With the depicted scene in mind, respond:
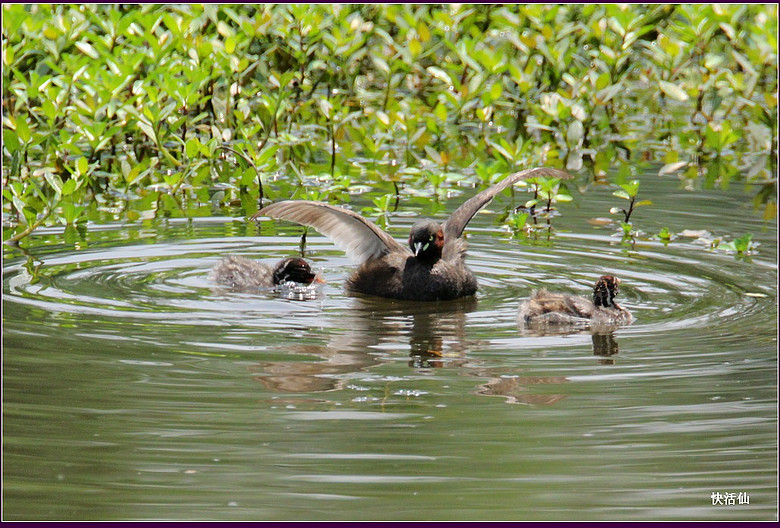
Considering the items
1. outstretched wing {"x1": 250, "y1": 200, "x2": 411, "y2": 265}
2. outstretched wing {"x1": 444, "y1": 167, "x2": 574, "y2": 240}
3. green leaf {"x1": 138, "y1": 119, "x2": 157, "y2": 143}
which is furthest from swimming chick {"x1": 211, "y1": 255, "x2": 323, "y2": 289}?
green leaf {"x1": 138, "y1": 119, "x2": 157, "y2": 143}

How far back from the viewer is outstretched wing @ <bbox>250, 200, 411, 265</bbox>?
7945mm

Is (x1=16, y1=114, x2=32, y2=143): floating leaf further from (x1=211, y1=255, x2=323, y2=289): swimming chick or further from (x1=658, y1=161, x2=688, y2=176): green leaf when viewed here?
(x1=658, y1=161, x2=688, y2=176): green leaf

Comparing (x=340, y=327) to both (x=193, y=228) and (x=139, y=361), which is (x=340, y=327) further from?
(x=193, y=228)

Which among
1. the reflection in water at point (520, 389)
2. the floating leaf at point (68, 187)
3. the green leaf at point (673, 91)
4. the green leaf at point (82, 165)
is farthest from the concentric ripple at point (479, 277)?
the green leaf at point (673, 91)

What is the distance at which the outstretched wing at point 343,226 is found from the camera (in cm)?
795

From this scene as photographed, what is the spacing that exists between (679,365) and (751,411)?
741 millimetres

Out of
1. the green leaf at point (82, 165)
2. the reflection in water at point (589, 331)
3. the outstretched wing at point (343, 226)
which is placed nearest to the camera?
the reflection in water at point (589, 331)

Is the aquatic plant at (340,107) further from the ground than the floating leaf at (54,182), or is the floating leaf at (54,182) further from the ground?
the aquatic plant at (340,107)

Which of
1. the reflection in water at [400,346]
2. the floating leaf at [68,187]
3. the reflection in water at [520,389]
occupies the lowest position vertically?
the reflection in water at [520,389]

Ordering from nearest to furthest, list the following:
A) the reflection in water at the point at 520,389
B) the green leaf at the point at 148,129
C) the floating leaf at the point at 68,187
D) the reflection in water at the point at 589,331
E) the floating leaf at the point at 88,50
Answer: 1. the reflection in water at the point at 520,389
2. the reflection in water at the point at 589,331
3. the floating leaf at the point at 68,187
4. the green leaf at the point at 148,129
5. the floating leaf at the point at 88,50

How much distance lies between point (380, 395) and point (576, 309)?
2.08 m

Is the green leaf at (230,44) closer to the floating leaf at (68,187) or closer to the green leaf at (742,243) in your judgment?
the floating leaf at (68,187)

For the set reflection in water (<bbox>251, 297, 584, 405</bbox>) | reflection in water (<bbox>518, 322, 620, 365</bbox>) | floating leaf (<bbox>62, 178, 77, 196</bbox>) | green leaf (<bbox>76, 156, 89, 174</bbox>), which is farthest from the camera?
green leaf (<bbox>76, 156, 89, 174</bbox>)

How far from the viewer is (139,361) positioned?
6.26 m
